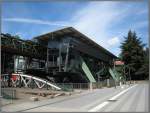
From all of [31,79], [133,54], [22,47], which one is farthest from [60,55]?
[133,54]

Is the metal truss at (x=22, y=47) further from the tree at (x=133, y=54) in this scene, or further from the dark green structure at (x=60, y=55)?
the tree at (x=133, y=54)

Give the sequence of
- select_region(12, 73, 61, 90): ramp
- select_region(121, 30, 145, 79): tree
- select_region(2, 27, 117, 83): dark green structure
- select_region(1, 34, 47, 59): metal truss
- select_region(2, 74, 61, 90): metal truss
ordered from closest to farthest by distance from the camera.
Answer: select_region(12, 73, 61, 90): ramp → select_region(2, 74, 61, 90): metal truss → select_region(1, 34, 47, 59): metal truss → select_region(2, 27, 117, 83): dark green structure → select_region(121, 30, 145, 79): tree

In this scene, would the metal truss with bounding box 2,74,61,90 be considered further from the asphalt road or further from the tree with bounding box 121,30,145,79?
the tree with bounding box 121,30,145,79

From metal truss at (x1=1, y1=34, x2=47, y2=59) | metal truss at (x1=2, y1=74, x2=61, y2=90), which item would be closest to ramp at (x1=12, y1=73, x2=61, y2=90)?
metal truss at (x1=2, y1=74, x2=61, y2=90)

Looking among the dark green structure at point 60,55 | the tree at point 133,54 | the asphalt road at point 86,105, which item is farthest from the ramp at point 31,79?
the tree at point 133,54

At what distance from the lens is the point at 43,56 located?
204ft

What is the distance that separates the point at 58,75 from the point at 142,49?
65.8 meters

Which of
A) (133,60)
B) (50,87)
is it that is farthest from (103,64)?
(50,87)

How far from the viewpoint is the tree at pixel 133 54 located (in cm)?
11506

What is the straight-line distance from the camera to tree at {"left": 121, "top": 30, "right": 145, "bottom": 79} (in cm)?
11506

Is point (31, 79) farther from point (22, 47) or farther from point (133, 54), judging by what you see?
point (133, 54)

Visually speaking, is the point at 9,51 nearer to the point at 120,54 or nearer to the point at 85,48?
the point at 85,48

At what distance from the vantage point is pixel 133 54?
376 ft

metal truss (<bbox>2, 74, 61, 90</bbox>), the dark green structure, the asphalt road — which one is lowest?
the asphalt road
